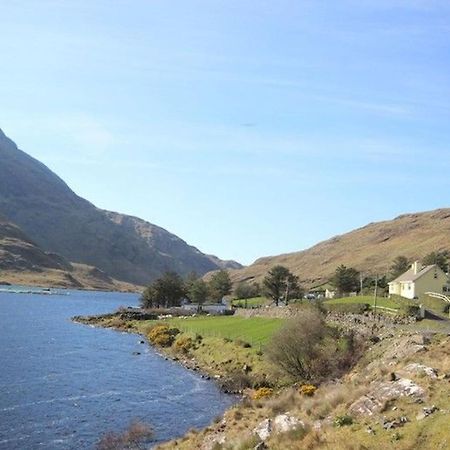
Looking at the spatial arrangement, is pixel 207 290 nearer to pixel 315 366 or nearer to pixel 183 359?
pixel 183 359

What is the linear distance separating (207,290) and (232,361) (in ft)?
299

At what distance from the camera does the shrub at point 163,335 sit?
9169 centimetres

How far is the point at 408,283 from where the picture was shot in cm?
9850

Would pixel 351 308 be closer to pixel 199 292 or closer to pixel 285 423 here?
pixel 285 423

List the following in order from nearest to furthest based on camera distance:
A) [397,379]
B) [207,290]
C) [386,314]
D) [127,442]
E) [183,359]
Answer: [397,379], [127,442], [386,314], [183,359], [207,290]

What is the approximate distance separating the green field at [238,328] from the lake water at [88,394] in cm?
996

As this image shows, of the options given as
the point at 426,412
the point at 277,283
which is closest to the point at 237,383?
the point at 426,412

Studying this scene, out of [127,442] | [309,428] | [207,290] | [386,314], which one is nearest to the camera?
[309,428]

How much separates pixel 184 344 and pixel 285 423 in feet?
194

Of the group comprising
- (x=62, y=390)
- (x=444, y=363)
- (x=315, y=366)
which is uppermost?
(x=444, y=363)

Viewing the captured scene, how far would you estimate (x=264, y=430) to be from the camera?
27391mm

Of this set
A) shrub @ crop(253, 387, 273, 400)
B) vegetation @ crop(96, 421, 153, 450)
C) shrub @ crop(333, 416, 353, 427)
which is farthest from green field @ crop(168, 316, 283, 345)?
shrub @ crop(333, 416, 353, 427)

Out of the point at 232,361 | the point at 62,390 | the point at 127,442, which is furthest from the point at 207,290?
the point at 127,442

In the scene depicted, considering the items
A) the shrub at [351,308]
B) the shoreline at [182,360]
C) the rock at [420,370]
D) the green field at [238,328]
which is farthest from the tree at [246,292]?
the rock at [420,370]
